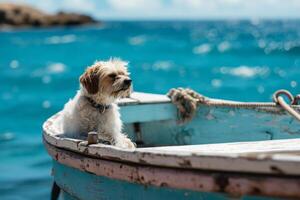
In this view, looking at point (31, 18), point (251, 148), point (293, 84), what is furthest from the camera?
point (31, 18)

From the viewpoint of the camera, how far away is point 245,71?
30422 millimetres

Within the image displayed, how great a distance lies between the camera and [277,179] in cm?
389

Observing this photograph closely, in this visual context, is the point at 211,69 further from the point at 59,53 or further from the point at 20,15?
the point at 20,15

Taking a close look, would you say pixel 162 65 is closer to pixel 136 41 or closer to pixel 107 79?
pixel 136 41

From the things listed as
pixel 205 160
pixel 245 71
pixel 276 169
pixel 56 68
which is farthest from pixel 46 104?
pixel 276 169

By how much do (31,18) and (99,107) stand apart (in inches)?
4372

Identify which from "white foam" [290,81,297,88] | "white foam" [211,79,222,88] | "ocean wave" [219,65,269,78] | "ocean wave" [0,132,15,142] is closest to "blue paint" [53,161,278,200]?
"ocean wave" [0,132,15,142]

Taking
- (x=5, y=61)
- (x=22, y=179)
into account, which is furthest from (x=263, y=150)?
(x=5, y=61)

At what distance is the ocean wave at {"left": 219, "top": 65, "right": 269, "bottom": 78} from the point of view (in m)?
28.5

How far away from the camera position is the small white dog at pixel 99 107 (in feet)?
19.0

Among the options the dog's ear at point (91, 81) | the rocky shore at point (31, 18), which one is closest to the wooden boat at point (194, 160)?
the dog's ear at point (91, 81)

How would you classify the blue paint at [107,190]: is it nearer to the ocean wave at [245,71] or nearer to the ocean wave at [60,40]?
the ocean wave at [245,71]

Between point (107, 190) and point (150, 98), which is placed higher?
point (150, 98)

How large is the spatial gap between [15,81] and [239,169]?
80.8 feet
